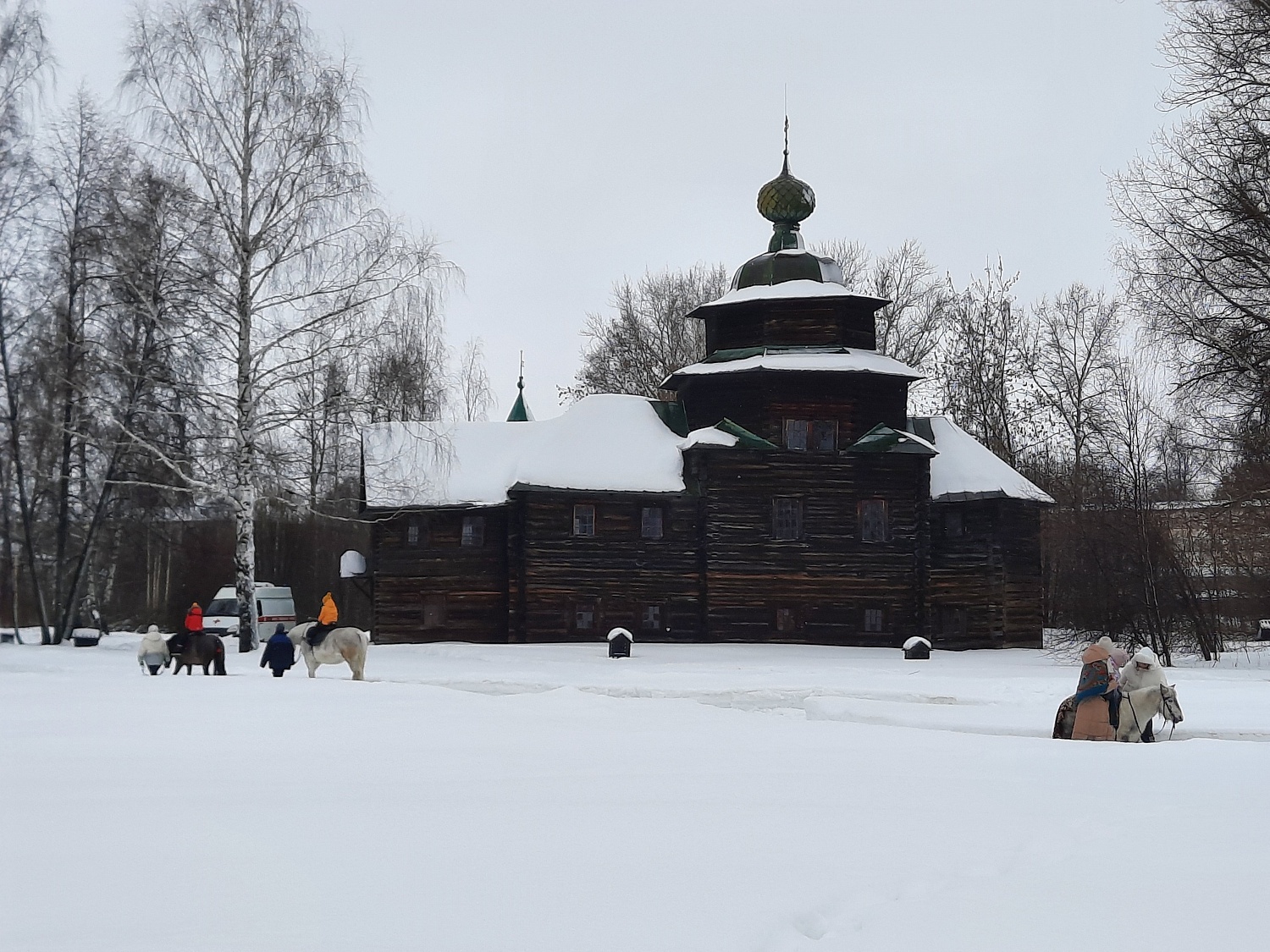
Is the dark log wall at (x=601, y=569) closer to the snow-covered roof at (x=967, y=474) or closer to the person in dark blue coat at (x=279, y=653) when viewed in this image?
the snow-covered roof at (x=967, y=474)

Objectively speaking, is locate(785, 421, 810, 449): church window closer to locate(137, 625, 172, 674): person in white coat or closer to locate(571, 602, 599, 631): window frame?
locate(571, 602, 599, 631): window frame

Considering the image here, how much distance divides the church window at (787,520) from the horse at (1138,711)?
20.7 metres

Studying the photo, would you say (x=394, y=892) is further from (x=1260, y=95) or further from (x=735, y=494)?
(x=735, y=494)

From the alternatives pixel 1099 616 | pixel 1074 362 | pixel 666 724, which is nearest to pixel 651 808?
pixel 666 724

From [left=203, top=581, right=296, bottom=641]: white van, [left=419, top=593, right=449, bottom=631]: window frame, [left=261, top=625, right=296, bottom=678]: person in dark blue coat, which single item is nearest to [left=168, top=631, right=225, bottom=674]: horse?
[left=261, top=625, right=296, bottom=678]: person in dark blue coat

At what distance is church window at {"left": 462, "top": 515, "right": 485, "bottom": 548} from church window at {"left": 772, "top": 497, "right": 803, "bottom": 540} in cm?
778

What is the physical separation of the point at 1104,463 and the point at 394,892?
92.9ft

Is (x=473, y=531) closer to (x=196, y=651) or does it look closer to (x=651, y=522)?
(x=651, y=522)

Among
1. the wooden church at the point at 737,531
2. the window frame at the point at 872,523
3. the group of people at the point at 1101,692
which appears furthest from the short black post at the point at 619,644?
the group of people at the point at 1101,692

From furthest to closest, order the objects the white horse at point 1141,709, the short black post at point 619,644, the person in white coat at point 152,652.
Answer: the short black post at point 619,644, the person in white coat at point 152,652, the white horse at point 1141,709

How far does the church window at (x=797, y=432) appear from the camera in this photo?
108ft

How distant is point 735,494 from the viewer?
106ft

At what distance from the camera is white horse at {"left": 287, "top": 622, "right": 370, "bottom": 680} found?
62.4ft

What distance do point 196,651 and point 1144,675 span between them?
14.0 m
